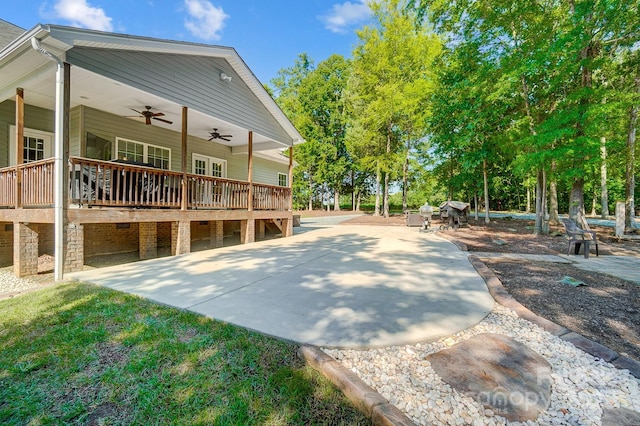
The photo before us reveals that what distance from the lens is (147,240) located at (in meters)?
7.20

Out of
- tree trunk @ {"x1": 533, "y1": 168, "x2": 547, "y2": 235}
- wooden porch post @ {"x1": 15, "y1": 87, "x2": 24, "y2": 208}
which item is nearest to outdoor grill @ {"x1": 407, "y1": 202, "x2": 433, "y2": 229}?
tree trunk @ {"x1": 533, "y1": 168, "x2": 547, "y2": 235}

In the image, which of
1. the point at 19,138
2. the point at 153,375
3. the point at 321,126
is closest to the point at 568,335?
the point at 153,375

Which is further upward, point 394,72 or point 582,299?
point 394,72

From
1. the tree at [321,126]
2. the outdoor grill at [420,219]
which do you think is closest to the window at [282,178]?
the outdoor grill at [420,219]

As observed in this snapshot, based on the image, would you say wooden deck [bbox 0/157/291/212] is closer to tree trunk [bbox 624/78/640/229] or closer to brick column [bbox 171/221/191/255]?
brick column [bbox 171/221/191/255]

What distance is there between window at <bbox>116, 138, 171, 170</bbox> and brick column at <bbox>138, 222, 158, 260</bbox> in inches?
92.3

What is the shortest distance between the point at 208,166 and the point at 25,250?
6697 mm

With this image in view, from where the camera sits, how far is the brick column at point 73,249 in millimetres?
5168

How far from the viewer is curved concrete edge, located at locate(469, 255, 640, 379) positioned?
227 cm

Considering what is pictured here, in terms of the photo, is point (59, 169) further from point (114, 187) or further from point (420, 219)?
point (420, 219)

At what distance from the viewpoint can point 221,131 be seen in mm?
10266

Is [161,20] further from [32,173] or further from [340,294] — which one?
[340,294]

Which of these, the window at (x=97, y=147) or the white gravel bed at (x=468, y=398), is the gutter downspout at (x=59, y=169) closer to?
the window at (x=97, y=147)

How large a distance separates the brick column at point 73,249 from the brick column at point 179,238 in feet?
6.78
